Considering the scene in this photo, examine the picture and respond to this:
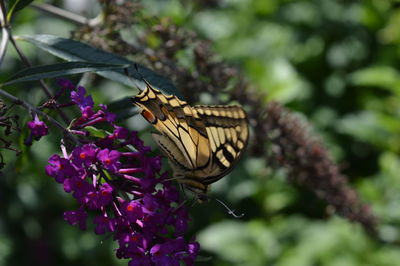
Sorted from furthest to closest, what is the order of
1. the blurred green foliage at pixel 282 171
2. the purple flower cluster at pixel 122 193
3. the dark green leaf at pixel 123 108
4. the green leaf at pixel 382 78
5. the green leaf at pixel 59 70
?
the green leaf at pixel 382 78
the blurred green foliage at pixel 282 171
the dark green leaf at pixel 123 108
the green leaf at pixel 59 70
the purple flower cluster at pixel 122 193

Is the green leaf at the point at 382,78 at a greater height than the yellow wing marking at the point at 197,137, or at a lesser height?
greater

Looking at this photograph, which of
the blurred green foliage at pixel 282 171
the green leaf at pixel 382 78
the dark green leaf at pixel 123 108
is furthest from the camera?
the green leaf at pixel 382 78

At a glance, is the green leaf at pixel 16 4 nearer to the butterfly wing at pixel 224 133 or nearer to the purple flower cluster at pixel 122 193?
the purple flower cluster at pixel 122 193

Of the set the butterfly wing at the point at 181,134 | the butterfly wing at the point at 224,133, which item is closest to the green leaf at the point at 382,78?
the butterfly wing at the point at 224,133

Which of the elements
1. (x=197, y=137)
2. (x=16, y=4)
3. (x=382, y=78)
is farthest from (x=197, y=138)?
(x=382, y=78)

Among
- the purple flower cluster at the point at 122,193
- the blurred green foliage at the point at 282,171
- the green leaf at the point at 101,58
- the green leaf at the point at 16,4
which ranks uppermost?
the blurred green foliage at the point at 282,171

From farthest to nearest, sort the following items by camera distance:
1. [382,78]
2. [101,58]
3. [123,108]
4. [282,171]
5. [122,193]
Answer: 1. [382,78]
2. [282,171]
3. [123,108]
4. [101,58]
5. [122,193]

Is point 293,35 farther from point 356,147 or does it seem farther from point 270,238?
point 270,238

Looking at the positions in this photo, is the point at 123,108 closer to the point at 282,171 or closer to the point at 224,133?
the point at 224,133
